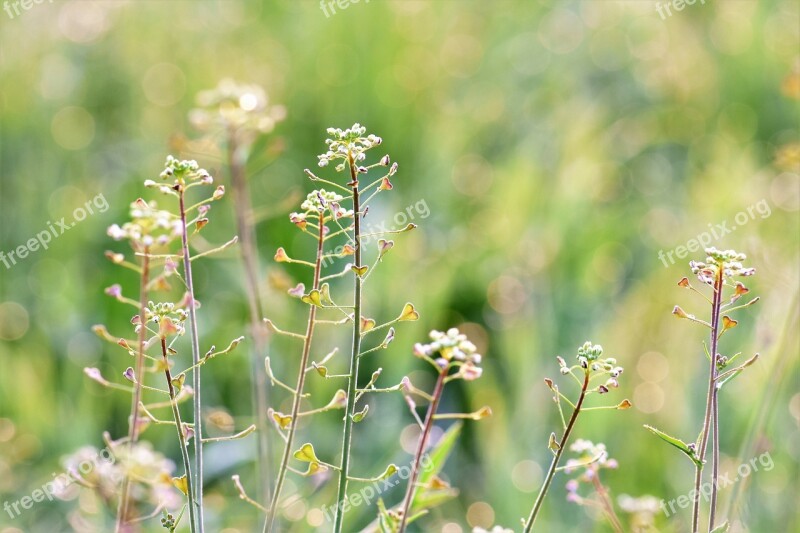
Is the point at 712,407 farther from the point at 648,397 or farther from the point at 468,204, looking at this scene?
the point at 468,204

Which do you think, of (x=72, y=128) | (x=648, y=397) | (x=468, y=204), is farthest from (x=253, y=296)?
(x=72, y=128)

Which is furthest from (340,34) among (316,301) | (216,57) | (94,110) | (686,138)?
(316,301)

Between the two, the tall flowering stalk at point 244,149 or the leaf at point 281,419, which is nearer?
the leaf at point 281,419

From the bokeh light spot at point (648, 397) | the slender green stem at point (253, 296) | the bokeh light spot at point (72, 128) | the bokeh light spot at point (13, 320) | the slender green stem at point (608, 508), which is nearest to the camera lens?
the slender green stem at point (608, 508)

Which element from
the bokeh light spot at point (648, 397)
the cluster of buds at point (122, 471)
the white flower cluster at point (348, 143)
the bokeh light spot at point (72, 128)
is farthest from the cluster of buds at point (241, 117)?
the bokeh light spot at point (72, 128)

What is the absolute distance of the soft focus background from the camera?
163 centimetres

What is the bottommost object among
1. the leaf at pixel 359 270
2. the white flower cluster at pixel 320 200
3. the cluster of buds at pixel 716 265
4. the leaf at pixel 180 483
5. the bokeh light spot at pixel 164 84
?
the leaf at pixel 180 483

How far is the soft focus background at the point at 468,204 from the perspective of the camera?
1629 millimetres

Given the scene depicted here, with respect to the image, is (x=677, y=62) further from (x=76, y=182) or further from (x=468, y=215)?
(x=76, y=182)

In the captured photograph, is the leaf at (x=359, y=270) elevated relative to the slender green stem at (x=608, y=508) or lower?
elevated

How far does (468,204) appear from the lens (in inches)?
101

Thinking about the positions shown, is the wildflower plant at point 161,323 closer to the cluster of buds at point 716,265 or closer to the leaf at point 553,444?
the leaf at point 553,444

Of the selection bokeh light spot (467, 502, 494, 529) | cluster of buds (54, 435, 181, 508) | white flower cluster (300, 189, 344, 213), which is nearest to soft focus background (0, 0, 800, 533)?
bokeh light spot (467, 502, 494, 529)

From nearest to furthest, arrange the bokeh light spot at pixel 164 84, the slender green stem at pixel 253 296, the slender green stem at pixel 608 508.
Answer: the slender green stem at pixel 608 508
the slender green stem at pixel 253 296
the bokeh light spot at pixel 164 84
